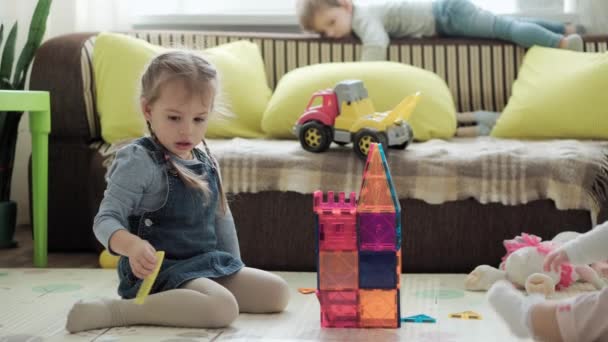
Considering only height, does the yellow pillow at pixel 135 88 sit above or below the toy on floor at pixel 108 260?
above

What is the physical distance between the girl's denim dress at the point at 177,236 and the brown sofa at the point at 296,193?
508 mm

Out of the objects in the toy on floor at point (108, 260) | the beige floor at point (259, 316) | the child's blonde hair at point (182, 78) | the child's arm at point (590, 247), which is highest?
the child's blonde hair at point (182, 78)

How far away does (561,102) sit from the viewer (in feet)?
8.98

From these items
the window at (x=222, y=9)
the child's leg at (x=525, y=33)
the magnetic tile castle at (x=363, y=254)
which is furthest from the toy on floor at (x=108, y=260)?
the child's leg at (x=525, y=33)

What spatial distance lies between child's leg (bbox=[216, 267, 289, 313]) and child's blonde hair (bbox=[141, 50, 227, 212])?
0.60 ft

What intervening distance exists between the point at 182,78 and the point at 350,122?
0.68 metres

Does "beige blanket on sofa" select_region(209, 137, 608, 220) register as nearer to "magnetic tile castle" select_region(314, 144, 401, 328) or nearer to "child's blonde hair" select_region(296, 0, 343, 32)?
"magnetic tile castle" select_region(314, 144, 401, 328)

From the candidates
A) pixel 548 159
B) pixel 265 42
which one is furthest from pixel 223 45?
pixel 548 159

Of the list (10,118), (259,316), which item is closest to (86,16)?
(10,118)

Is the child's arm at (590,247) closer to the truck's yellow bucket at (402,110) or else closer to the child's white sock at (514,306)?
the child's white sock at (514,306)

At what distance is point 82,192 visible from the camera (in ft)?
9.11

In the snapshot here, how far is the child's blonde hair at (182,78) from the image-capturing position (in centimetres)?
185

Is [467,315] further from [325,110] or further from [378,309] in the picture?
[325,110]

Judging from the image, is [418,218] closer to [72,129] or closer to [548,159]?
[548,159]
